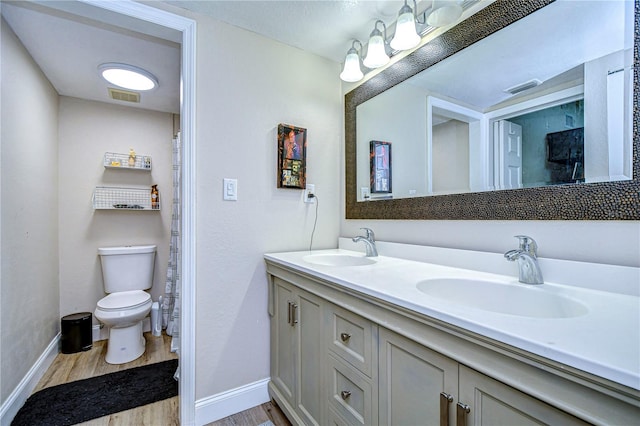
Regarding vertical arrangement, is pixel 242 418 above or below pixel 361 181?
below

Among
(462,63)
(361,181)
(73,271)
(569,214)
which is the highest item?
(462,63)

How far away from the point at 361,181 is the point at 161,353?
6.74 ft

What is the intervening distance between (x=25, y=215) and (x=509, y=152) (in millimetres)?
2639

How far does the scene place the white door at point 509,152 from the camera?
42.1 inches

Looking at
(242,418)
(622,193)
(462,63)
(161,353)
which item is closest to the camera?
(622,193)

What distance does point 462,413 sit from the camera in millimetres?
634

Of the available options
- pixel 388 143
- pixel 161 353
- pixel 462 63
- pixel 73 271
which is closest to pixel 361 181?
pixel 388 143

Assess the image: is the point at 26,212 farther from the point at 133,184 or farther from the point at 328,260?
the point at 328,260

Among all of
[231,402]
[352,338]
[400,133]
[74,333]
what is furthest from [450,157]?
[74,333]

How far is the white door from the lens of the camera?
3.51ft

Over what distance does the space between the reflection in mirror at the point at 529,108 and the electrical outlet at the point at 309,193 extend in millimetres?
588

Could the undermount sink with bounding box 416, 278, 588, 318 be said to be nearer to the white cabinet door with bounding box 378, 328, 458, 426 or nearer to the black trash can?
the white cabinet door with bounding box 378, 328, 458, 426

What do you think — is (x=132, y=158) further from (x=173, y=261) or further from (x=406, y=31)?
(x=406, y=31)

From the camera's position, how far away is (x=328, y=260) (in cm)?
167
